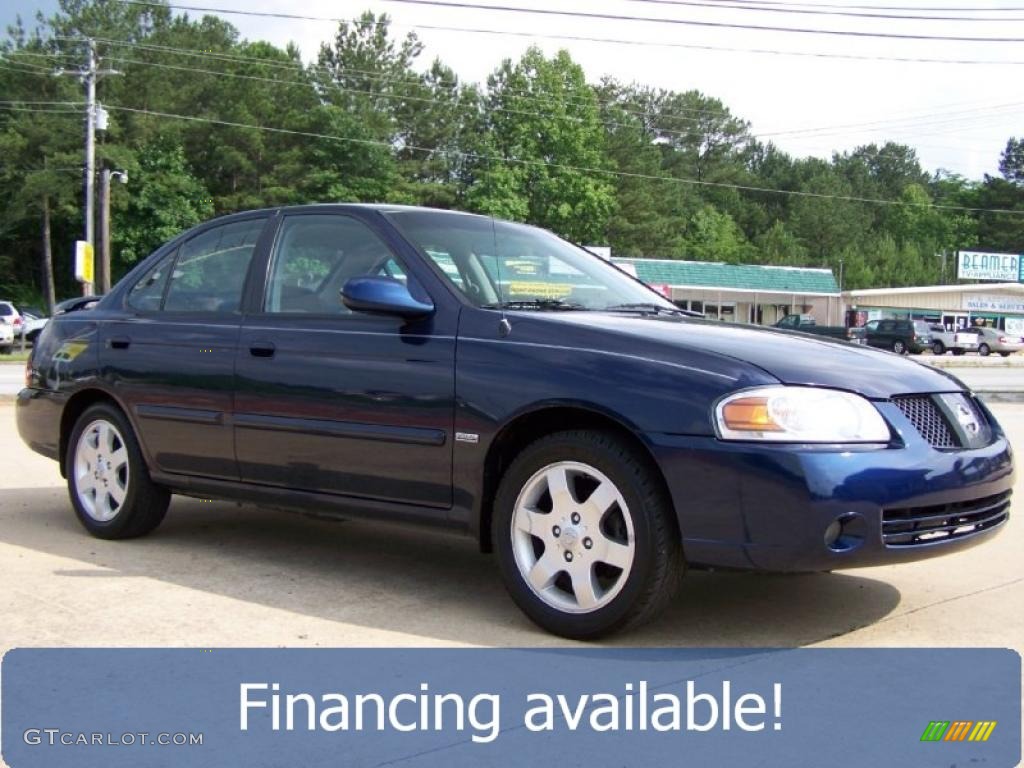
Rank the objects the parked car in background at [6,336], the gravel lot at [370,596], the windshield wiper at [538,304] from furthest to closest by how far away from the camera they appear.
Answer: the parked car in background at [6,336], the windshield wiper at [538,304], the gravel lot at [370,596]

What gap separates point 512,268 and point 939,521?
2052 millimetres

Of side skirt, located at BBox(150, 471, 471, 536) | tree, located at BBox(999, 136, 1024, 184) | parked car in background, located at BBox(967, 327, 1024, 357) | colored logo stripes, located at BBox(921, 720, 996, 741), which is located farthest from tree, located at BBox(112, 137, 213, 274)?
tree, located at BBox(999, 136, 1024, 184)

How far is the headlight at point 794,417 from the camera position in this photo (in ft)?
12.8

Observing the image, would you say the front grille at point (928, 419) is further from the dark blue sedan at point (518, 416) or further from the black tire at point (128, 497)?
the black tire at point (128, 497)

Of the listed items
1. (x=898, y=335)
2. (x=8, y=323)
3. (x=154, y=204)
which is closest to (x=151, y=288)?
(x=8, y=323)

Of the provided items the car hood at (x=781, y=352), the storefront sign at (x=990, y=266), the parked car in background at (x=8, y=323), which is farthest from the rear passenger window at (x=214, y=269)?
the storefront sign at (x=990, y=266)

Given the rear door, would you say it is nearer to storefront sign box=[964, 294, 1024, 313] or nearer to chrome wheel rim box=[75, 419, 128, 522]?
chrome wheel rim box=[75, 419, 128, 522]

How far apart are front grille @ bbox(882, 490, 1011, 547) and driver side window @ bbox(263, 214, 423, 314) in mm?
2190

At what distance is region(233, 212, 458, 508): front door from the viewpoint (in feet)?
15.2

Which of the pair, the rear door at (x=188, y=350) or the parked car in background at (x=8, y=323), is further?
the parked car in background at (x=8, y=323)

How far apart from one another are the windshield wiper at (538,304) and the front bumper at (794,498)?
0.99 meters

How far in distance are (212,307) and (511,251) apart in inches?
60.1

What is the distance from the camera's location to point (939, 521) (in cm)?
411

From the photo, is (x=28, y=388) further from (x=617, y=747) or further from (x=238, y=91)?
(x=238, y=91)
